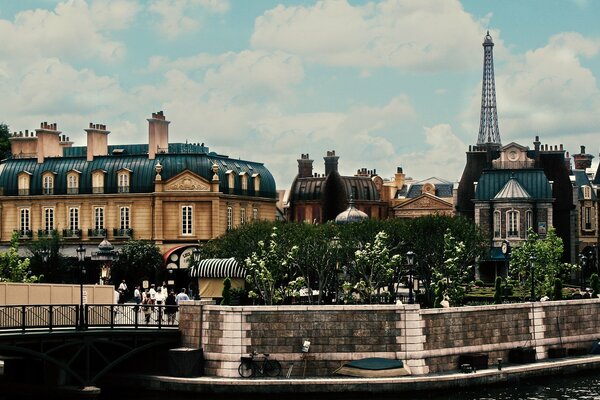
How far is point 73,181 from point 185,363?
1959 inches

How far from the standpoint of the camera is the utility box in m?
58.5

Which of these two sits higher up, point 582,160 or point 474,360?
point 582,160

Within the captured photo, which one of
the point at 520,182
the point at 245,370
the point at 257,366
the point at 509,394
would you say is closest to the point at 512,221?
the point at 520,182

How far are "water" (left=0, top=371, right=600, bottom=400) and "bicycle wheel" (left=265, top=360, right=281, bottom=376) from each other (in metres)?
1.79

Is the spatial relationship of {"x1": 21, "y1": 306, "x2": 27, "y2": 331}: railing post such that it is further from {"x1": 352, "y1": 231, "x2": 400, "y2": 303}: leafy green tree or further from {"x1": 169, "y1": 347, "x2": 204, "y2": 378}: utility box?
{"x1": 352, "y1": 231, "x2": 400, "y2": 303}: leafy green tree

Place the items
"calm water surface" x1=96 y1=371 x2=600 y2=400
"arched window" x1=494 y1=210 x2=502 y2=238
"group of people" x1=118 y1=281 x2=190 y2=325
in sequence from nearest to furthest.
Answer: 1. "calm water surface" x1=96 y1=371 x2=600 y2=400
2. "group of people" x1=118 y1=281 x2=190 y2=325
3. "arched window" x1=494 y1=210 x2=502 y2=238

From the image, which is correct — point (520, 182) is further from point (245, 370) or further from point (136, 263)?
point (245, 370)

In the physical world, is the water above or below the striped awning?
below

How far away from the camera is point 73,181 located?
348ft

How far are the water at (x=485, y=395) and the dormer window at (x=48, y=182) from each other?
4895 cm

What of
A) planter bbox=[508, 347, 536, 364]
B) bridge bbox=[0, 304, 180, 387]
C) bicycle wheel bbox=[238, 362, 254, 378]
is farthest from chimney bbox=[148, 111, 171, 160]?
bicycle wheel bbox=[238, 362, 254, 378]

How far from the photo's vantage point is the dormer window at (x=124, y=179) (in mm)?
104750

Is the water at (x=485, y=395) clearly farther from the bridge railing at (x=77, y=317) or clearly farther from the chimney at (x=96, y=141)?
the chimney at (x=96, y=141)

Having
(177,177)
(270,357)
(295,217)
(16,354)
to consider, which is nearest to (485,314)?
(270,357)
